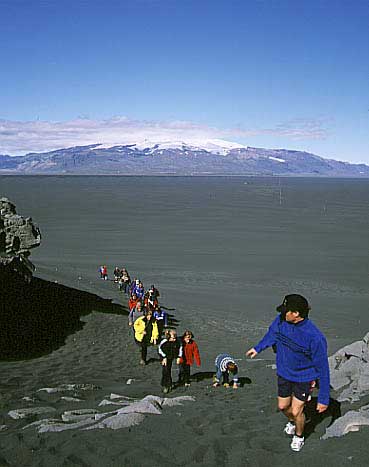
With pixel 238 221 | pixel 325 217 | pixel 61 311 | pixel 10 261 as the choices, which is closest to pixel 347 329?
pixel 61 311

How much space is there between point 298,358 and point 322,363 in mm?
293

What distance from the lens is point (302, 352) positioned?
612 cm

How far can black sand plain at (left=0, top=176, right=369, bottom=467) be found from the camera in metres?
6.78

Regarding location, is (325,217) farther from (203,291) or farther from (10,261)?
(10,261)

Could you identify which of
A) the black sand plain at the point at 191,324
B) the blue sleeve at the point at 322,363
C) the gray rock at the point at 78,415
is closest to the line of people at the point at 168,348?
the black sand plain at the point at 191,324

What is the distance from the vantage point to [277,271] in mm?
34500

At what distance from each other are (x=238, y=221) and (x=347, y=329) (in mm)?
44899

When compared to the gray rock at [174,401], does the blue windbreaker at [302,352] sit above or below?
above

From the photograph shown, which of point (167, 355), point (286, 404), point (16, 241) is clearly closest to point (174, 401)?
point (167, 355)

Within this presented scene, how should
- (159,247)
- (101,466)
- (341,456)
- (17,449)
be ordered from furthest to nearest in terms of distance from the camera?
(159,247)
(17,449)
(101,466)
(341,456)

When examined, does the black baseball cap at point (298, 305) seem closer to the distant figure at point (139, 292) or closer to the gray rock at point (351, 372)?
the gray rock at point (351, 372)

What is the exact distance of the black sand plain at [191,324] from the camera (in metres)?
6.78

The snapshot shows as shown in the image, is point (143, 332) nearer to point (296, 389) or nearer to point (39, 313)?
point (39, 313)

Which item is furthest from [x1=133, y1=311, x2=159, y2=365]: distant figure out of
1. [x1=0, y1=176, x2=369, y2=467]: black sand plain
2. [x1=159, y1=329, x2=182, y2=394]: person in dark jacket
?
[x1=159, y1=329, x2=182, y2=394]: person in dark jacket
